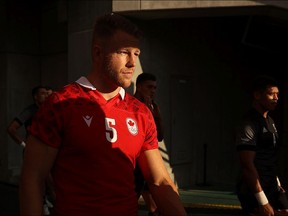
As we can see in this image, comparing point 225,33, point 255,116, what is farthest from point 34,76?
point 255,116

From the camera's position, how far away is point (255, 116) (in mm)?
3660

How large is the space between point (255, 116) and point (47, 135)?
2.35 metres

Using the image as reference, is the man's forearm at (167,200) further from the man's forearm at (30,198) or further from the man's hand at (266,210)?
the man's hand at (266,210)

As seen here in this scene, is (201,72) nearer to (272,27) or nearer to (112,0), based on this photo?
(272,27)

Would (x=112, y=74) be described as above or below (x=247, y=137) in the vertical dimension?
above

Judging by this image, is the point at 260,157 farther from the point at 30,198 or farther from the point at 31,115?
the point at 31,115

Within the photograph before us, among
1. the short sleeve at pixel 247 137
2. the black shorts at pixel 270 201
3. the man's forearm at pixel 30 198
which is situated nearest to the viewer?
the man's forearm at pixel 30 198

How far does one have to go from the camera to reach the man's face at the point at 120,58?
198 centimetres

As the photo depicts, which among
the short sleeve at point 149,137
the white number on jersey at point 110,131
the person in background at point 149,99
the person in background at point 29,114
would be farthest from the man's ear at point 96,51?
the person in background at point 29,114

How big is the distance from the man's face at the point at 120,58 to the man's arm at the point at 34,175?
48 cm

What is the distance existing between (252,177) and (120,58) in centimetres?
201

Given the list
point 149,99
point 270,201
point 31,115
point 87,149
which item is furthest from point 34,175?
point 31,115

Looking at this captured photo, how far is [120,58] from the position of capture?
6.51ft

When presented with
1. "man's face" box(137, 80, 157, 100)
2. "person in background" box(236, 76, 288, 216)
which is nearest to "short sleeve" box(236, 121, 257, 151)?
"person in background" box(236, 76, 288, 216)
